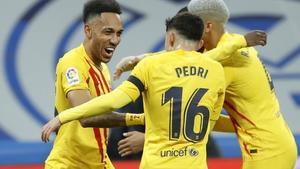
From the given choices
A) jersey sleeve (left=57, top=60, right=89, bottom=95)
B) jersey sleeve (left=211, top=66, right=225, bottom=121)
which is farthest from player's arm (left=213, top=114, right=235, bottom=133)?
jersey sleeve (left=57, top=60, right=89, bottom=95)

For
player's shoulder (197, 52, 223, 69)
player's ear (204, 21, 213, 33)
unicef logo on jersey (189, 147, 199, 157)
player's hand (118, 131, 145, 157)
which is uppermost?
player's ear (204, 21, 213, 33)

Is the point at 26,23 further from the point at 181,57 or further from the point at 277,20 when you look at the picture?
the point at 181,57

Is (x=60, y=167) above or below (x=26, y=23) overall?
below

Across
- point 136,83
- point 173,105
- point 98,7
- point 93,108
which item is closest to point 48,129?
point 93,108

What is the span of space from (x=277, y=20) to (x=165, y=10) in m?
1.21

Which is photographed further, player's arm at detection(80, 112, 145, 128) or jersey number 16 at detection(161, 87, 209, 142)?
player's arm at detection(80, 112, 145, 128)

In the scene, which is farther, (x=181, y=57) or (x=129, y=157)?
(x=129, y=157)

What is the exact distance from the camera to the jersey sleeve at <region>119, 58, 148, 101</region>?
4.86 metres

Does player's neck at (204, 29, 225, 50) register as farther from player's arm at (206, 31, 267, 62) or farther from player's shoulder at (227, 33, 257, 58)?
player's arm at (206, 31, 267, 62)

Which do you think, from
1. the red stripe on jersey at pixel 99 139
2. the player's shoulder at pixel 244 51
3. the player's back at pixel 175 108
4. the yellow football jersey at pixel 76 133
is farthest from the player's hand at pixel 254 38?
the red stripe on jersey at pixel 99 139

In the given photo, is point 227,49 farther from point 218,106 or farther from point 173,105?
point 173,105

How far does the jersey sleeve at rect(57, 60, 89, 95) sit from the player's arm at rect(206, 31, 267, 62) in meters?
0.70

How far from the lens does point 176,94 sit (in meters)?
4.90

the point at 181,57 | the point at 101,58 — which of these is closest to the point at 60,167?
the point at 101,58
